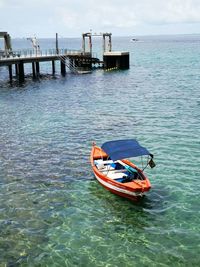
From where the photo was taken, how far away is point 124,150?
Answer: 76.0ft

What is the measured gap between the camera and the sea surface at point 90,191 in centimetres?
1753

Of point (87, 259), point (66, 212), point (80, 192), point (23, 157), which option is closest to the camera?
point (87, 259)

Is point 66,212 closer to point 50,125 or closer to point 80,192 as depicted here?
point 80,192

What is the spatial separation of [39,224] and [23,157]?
10520mm

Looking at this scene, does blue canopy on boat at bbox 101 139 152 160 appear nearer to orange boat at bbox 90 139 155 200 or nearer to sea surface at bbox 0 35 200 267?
orange boat at bbox 90 139 155 200

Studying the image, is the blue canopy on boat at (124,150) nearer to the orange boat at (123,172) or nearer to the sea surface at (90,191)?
the orange boat at (123,172)

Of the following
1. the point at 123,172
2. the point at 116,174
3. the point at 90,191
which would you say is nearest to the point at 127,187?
the point at 116,174

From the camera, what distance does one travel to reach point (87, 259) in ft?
55.7

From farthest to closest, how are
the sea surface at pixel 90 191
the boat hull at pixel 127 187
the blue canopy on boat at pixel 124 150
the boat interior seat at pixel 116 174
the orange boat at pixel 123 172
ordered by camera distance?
the boat interior seat at pixel 116 174 < the blue canopy on boat at pixel 124 150 < the orange boat at pixel 123 172 < the boat hull at pixel 127 187 < the sea surface at pixel 90 191

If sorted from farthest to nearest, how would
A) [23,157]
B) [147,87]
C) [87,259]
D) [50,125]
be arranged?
[147,87] → [50,125] → [23,157] → [87,259]

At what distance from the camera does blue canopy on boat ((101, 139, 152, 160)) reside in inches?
890

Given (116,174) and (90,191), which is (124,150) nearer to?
(116,174)

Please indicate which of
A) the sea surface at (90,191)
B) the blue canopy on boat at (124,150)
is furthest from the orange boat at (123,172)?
the sea surface at (90,191)

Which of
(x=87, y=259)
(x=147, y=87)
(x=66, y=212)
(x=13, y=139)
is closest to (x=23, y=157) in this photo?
(x=13, y=139)
